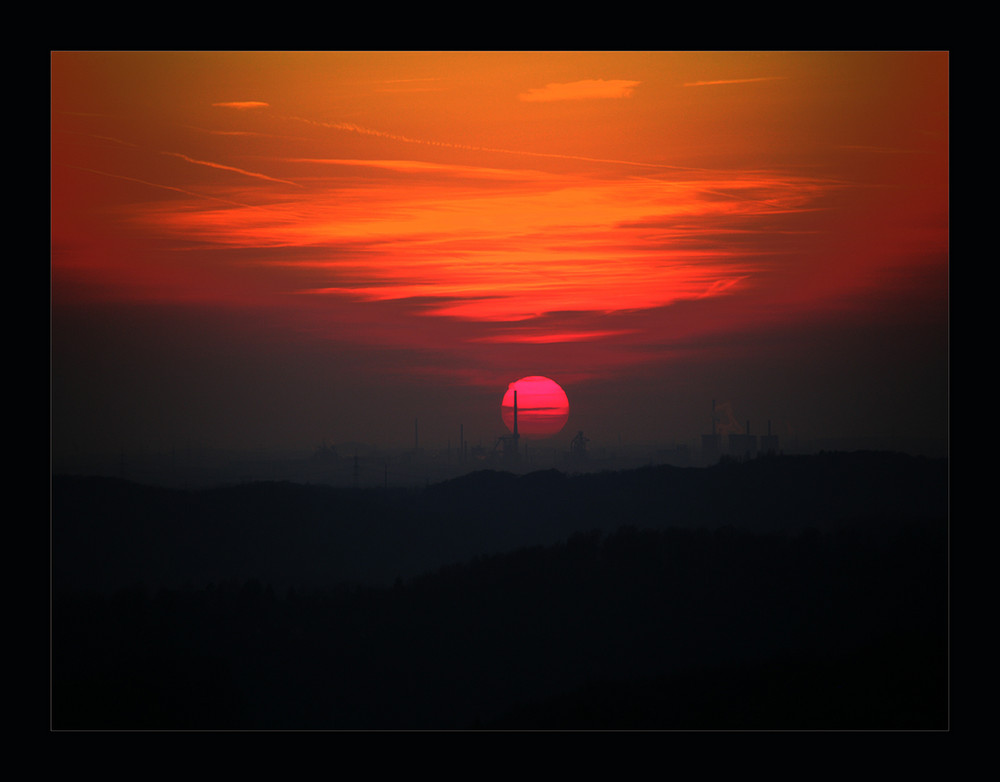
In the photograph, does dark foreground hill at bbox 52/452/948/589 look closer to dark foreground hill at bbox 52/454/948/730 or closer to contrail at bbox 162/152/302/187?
dark foreground hill at bbox 52/454/948/730

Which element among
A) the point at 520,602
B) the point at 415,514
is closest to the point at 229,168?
the point at 415,514

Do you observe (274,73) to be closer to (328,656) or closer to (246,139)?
(246,139)

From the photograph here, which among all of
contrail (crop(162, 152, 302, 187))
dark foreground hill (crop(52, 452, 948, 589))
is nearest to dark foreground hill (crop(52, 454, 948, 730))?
dark foreground hill (crop(52, 452, 948, 589))

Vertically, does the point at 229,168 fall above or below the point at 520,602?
above

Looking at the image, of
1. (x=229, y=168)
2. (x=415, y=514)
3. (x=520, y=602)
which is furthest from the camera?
(x=415, y=514)

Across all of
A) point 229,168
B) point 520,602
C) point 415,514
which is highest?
point 229,168

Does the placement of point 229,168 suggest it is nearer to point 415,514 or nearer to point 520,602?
point 415,514

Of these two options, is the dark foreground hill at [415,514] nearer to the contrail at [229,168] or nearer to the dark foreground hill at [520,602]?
the dark foreground hill at [520,602]

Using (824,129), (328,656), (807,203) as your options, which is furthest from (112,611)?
(824,129)

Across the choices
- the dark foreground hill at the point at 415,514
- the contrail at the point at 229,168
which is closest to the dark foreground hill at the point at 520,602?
the dark foreground hill at the point at 415,514
